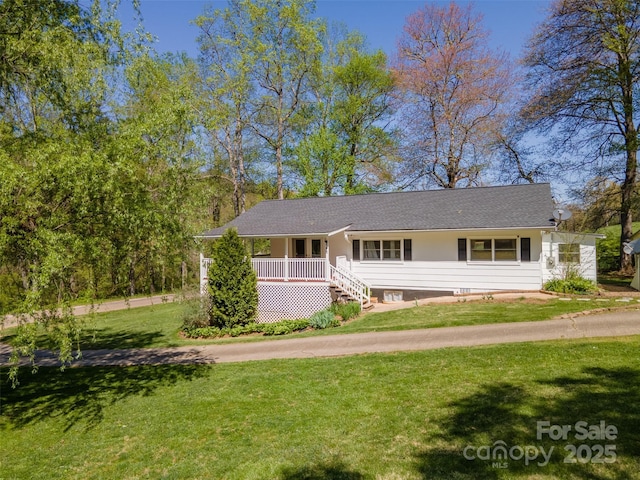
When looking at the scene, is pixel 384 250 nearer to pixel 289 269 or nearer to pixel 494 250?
pixel 289 269

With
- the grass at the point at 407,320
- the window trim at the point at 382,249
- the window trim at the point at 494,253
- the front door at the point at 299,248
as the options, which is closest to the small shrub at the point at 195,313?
the grass at the point at 407,320

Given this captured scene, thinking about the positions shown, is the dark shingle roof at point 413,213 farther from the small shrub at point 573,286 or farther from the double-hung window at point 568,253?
the small shrub at point 573,286

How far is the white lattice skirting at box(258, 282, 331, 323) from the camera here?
16516mm

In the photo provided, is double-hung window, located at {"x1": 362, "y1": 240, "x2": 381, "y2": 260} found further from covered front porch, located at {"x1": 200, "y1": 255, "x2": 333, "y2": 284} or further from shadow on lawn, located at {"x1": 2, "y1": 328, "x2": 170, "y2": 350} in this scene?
shadow on lawn, located at {"x1": 2, "y1": 328, "x2": 170, "y2": 350}

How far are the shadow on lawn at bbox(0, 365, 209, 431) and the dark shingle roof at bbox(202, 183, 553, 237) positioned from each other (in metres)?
9.01

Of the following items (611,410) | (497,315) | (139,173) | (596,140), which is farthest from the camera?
(596,140)

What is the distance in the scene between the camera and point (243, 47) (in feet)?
101

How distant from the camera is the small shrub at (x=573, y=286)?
14.9m

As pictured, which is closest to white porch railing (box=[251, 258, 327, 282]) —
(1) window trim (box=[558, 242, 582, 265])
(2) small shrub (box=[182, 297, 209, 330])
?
(2) small shrub (box=[182, 297, 209, 330])

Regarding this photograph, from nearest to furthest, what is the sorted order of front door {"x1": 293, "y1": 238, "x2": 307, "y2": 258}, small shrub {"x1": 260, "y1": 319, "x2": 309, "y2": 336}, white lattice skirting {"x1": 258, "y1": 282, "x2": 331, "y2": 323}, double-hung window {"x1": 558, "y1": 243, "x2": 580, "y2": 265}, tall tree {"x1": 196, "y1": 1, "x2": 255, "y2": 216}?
small shrub {"x1": 260, "y1": 319, "x2": 309, "y2": 336} < double-hung window {"x1": 558, "y1": 243, "x2": 580, "y2": 265} < white lattice skirting {"x1": 258, "y1": 282, "x2": 331, "y2": 323} < front door {"x1": 293, "y1": 238, "x2": 307, "y2": 258} < tall tree {"x1": 196, "y1": 1, "x2": 255, "y2": 216}

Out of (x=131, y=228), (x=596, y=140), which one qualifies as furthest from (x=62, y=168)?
(x=596, y=140)

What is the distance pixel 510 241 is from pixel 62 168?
15623mm

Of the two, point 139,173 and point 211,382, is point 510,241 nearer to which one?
point 211,382
